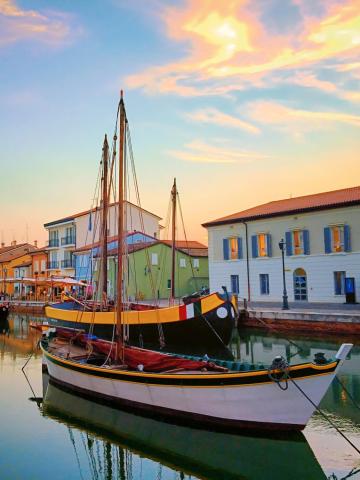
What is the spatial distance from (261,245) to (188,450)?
24786 mm

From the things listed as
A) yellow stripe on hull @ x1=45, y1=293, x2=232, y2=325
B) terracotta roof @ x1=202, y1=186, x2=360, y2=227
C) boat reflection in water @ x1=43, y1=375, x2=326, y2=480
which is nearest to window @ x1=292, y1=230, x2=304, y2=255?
terracotta roof @ x1=202, y1=186, x2=360, y2=227

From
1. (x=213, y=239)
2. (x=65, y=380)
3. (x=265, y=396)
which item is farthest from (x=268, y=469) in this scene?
(x=213, y=239)

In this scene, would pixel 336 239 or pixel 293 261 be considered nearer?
pixel 336 239

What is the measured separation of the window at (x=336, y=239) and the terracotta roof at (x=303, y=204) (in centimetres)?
142

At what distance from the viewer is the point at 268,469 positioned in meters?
8.22

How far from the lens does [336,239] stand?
1142 inches

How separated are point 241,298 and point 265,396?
82.2ft

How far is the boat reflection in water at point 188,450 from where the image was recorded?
827cm

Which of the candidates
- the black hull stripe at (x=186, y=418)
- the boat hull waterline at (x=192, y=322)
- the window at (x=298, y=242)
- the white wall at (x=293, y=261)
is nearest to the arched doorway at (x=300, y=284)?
the white wall at (x=293, y=261)

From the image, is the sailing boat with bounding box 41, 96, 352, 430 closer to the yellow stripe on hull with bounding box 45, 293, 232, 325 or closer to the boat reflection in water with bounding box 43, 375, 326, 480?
the boat reflection in water with bounding box 43, 375, 326, 480

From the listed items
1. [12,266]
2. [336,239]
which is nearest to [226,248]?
[336,239]

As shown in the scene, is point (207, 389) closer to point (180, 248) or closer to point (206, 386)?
point (206, 386)

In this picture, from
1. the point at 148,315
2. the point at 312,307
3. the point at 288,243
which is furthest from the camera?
the point at 288,243

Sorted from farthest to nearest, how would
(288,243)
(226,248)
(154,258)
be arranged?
1. (154,258)
2. (226,248)
3. (288,243)
